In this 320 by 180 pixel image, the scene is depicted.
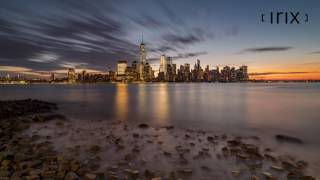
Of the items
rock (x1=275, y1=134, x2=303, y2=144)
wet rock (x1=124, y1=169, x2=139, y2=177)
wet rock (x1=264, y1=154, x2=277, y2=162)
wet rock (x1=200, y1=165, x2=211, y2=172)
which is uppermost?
wet rock (x1=124, y1=169, x2=139, y2=177)

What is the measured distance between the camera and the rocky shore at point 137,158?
832 centimetres

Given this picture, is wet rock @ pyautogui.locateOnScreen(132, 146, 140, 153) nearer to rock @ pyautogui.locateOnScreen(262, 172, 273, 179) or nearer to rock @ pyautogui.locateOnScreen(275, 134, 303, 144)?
rock @ pyautogui.locateOnScreen(262, 172, 273, 179)

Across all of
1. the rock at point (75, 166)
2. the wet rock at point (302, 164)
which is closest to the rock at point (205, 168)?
the wet rock at point (302, 164)

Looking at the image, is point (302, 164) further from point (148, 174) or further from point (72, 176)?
point (72, 176)

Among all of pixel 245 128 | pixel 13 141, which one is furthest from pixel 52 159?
pixel 245 128

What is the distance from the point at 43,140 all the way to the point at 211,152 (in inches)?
368

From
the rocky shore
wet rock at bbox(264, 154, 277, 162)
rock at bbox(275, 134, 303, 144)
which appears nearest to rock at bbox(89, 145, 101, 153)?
the rocky shore

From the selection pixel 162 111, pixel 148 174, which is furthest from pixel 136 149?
pixel 162 111

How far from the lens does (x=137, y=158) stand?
33.5 feet

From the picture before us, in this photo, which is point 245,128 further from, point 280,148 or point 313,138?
point 280,148

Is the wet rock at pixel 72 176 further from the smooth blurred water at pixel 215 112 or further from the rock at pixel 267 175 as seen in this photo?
the smooth blurred water at pixel 215 112

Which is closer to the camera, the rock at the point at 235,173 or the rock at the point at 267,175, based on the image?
the rock at the point at 267,175

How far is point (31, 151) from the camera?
1065cm

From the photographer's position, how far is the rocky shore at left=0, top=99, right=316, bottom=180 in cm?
832
